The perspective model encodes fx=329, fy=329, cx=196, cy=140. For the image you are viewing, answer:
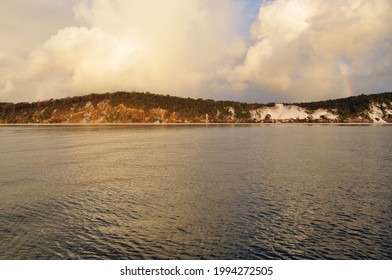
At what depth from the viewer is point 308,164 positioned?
116ft

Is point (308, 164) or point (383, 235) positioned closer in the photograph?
point (383, 235)

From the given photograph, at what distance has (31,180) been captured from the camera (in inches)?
1093

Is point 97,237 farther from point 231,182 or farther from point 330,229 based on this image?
point 231,182

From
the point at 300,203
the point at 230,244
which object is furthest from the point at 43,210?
the point at 300,203

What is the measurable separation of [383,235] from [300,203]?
227 inches

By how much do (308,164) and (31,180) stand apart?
27.1m

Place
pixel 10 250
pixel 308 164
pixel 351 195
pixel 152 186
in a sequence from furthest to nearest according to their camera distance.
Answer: pixel 308 164 < pixel 152 186 < pixel 351 195 < pixel 10 250

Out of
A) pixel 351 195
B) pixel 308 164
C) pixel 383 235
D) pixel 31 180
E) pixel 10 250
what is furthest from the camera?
pixel 308 164

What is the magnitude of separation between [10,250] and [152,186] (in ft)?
40.3
